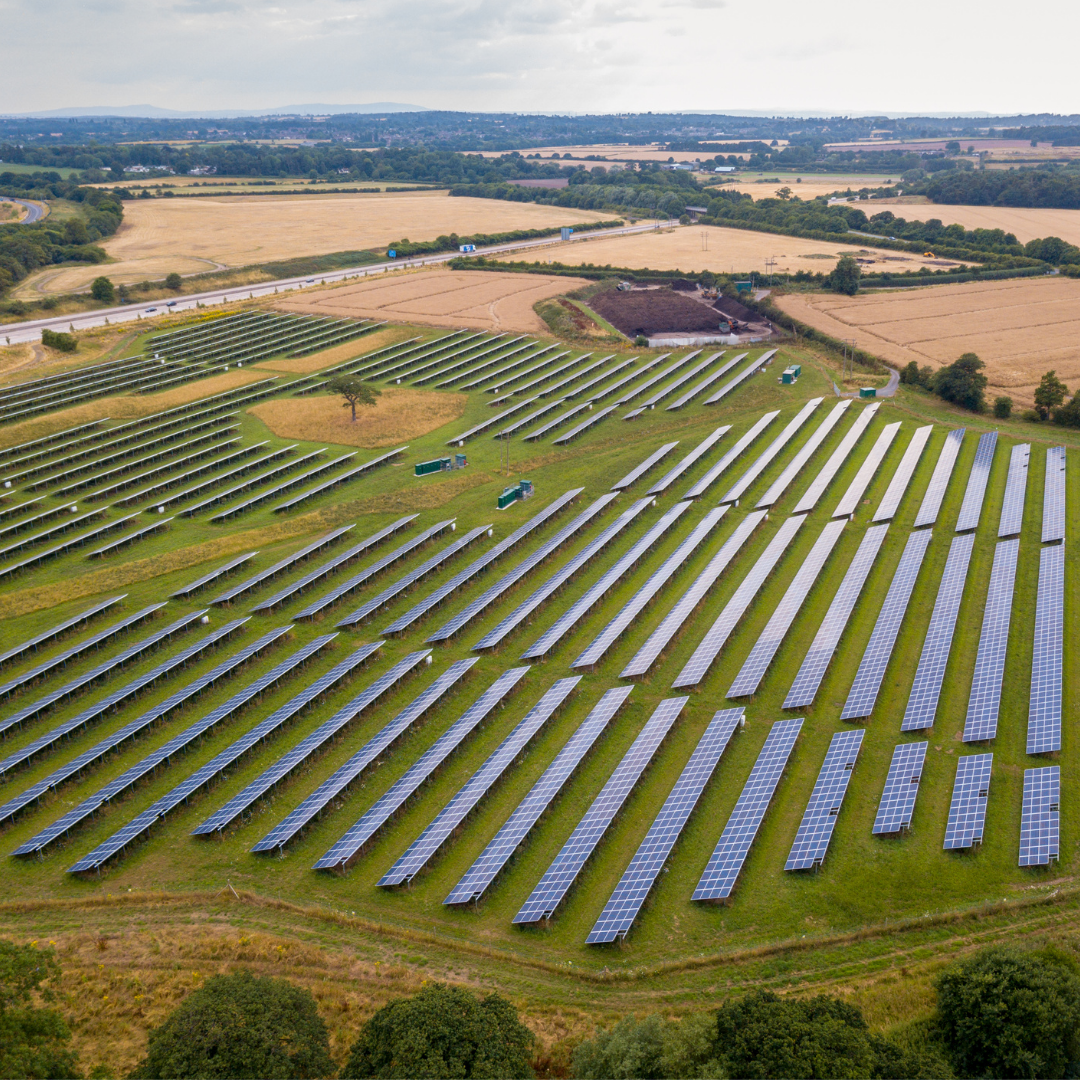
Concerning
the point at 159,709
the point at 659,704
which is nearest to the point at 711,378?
the point at 659,704

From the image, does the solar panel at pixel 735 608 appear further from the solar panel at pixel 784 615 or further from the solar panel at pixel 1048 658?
the solar panel at pixel 1048 658

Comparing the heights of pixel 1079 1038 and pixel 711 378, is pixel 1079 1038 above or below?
below

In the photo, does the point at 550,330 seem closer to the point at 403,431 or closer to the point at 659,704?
the point at 403,431

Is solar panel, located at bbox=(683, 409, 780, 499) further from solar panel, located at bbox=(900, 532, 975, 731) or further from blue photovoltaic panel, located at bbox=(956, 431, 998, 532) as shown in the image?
solar panel, located at bbox=(900, 532, 975, 731)

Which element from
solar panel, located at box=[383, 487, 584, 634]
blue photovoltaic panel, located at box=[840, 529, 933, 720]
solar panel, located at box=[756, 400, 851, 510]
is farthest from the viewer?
solar panel, located at box=[756, 400, 851, 510]

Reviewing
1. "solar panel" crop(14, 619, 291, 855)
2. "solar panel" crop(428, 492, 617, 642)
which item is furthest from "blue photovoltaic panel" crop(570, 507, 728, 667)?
"solar panel" crop(14, 619, 291, 855)

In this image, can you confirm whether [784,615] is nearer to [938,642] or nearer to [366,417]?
[938,642]

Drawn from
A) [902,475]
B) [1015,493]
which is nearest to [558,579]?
[902,475]
